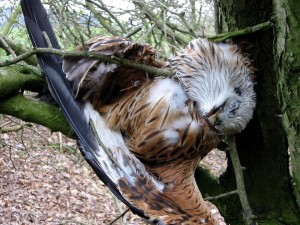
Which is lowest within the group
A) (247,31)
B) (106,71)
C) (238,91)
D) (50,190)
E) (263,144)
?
(50,190)

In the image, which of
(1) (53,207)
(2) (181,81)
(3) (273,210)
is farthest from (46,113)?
(1) (53,207)

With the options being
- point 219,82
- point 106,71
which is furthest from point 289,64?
point 106,71

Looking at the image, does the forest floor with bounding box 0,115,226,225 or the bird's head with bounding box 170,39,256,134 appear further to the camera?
the forest floor with bounding box 0,115,226,225

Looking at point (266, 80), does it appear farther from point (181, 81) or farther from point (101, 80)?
point (101, 80)

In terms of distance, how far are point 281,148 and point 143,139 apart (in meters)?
0.77

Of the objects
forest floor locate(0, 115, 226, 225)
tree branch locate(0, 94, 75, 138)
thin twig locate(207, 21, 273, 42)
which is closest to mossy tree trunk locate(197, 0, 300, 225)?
thin twig locate(207, 21, 273, 42)

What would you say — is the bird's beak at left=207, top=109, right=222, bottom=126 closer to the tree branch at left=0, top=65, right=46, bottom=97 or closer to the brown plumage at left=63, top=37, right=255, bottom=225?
the brown plumage at left=63, top=37, right=255, bottom=225

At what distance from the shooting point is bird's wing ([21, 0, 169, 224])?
8.47ft

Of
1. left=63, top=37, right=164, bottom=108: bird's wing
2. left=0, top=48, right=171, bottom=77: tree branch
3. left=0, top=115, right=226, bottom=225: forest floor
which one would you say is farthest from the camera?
left=0, top=115, right=226, bottom=225: forest floor

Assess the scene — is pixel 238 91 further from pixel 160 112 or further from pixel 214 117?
pixel 160 112

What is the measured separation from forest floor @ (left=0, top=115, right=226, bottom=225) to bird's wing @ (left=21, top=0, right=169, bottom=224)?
480cm

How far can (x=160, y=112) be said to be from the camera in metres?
2.72

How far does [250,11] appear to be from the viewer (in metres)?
2.51

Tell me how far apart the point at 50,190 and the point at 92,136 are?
644cm
